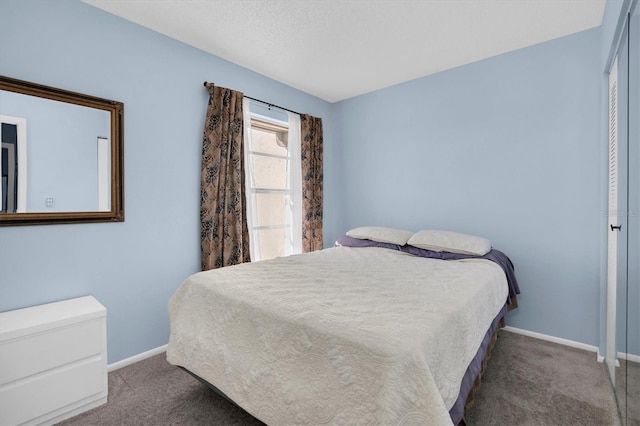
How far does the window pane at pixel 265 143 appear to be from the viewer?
3430 mm

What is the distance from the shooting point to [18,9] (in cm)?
186

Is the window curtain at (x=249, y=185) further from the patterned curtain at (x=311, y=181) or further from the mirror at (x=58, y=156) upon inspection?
the mirror at (x=58, y=156)

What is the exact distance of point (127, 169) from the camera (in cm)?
231

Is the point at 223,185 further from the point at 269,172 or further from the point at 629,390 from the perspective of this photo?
the point at 629,390

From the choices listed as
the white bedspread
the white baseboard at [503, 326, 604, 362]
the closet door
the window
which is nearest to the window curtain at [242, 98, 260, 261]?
the window

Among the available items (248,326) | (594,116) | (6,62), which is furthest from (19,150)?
(594,116)

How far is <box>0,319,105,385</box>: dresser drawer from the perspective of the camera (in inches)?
61.6

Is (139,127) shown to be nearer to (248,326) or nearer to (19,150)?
(19,150)

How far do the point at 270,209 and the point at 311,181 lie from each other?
0.62 meters

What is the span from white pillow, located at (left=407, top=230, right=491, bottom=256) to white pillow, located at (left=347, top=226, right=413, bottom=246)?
12 centimetres

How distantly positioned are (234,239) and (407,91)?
2470 mm

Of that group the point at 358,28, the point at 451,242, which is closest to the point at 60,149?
the point at 358,28

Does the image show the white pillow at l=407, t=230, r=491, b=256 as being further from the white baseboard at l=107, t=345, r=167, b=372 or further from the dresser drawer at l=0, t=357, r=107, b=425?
the dresser drawer at l=0, t=357, r=107, b=425

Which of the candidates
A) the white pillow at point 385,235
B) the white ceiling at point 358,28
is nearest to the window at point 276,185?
the white ceiling at point 358,28
